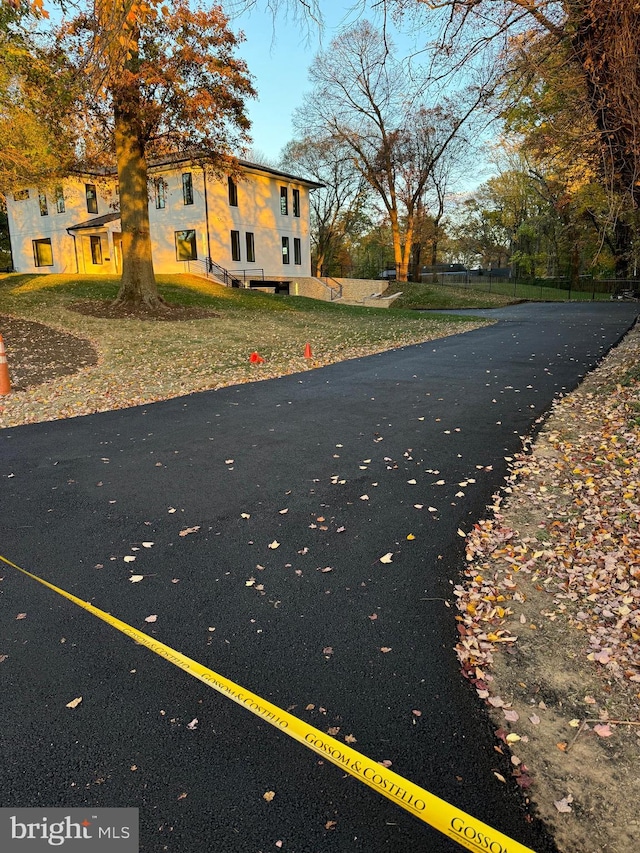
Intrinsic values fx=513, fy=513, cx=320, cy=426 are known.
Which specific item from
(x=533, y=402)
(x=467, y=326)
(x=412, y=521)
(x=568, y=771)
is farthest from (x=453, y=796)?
(x=467, y=326)

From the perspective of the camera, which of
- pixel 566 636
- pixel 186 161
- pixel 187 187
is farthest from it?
pixel 187 187

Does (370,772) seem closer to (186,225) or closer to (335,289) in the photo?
(186,225)

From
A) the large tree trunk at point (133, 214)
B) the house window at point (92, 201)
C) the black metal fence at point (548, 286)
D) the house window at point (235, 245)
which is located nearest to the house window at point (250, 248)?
the house window at point (235, 245)

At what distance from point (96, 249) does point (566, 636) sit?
35620 millimetres

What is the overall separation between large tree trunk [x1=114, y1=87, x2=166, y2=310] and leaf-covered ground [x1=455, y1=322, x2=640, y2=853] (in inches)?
621

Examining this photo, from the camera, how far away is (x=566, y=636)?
256cm

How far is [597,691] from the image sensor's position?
220 cm

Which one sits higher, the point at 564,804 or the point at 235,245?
the point at 235,245

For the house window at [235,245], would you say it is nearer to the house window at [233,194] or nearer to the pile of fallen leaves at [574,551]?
the house window at [233,194]

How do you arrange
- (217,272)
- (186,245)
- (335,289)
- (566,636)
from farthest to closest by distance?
(335,289)
(186,245)
(217,272)
(566,636)

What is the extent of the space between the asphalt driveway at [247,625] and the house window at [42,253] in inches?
1295

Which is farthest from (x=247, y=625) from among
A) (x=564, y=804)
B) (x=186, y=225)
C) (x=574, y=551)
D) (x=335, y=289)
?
(x=335, y=289)

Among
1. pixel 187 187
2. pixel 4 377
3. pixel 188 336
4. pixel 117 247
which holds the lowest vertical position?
pixel 4 377

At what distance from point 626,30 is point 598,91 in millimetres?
841
